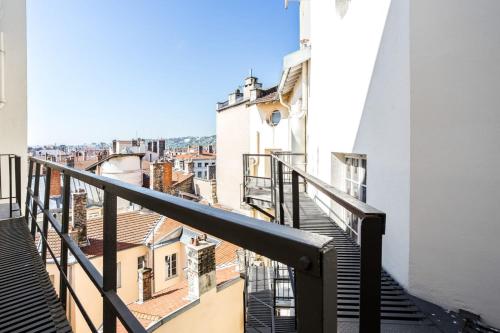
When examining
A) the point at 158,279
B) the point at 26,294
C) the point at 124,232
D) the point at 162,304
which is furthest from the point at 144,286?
the point at 26,294

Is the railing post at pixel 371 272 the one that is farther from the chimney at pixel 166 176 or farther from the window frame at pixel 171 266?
the chimney at pixel 166 176

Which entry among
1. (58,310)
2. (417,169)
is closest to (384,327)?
(417,169)

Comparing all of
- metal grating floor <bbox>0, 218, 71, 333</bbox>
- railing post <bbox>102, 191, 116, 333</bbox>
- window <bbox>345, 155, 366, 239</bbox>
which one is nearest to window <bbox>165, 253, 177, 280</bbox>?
window <bbox>345, 155, 366, 239</bbox>

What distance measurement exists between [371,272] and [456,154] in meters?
2.58

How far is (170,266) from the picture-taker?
1116 cm

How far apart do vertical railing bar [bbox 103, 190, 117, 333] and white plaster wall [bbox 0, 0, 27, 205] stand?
4783 millimetres

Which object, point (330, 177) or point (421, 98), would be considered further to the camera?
point (330, 177)

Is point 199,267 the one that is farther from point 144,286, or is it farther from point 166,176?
point 166,176

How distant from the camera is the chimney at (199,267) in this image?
25.4 ft

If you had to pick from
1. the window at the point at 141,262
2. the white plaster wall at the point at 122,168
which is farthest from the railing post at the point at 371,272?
the white plaster wall at the point at 122,168

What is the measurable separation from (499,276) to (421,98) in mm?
1772

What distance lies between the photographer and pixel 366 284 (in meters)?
0.89

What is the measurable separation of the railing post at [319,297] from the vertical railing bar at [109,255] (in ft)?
2.76

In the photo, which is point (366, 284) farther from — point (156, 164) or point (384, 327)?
point (156, 164)
